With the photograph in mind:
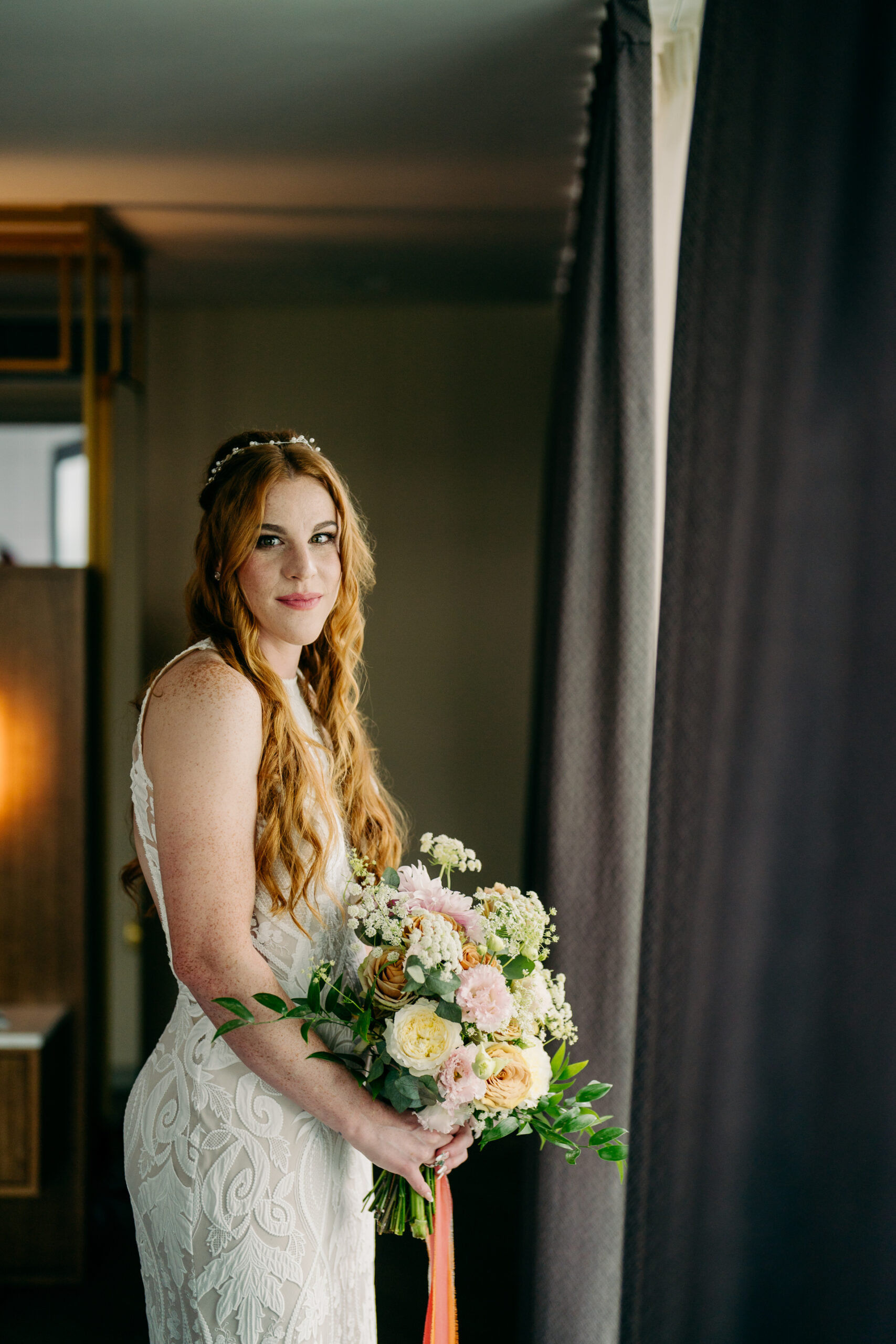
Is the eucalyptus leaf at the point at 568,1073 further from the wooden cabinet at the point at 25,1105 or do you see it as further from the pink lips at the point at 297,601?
the wooden cabinet at the point at 25,1105

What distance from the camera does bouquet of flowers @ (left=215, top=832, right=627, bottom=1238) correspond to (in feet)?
3.94

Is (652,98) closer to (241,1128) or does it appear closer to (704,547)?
(704,547)

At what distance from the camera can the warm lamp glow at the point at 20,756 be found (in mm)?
2900

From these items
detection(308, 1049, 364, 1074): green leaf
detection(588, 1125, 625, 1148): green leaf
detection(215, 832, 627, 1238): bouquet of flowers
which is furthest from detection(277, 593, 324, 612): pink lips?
detection(588, 1125, 625, 1148): green leaf

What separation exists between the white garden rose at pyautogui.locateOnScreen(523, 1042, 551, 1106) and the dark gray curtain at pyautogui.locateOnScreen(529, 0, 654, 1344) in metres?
0.75

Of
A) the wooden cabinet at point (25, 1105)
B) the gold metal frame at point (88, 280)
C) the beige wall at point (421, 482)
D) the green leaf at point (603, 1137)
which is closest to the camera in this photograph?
the green leaf at point (603, 1137)

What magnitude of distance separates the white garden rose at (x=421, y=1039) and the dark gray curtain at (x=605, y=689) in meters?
0.85

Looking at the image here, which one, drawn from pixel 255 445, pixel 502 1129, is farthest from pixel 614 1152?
pixel 255 445

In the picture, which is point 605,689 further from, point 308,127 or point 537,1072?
point 308,127

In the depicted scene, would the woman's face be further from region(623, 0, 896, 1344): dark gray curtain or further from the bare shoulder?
region(623, 0, 896, 1344): dark gray curtain

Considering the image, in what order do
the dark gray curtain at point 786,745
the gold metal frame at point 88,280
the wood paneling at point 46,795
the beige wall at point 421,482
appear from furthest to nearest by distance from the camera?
the beige wall at point 421,482 < the gold metal frame at point 88,280 < the wood paneling at point 46,795 < the dark gray curtain at point 786,745

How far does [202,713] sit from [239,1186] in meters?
0.66

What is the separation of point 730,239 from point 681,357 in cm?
17

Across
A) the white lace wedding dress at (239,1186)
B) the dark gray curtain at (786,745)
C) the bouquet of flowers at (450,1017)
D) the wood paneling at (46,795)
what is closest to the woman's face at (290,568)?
the white lace wedding dress at (239,1186)
